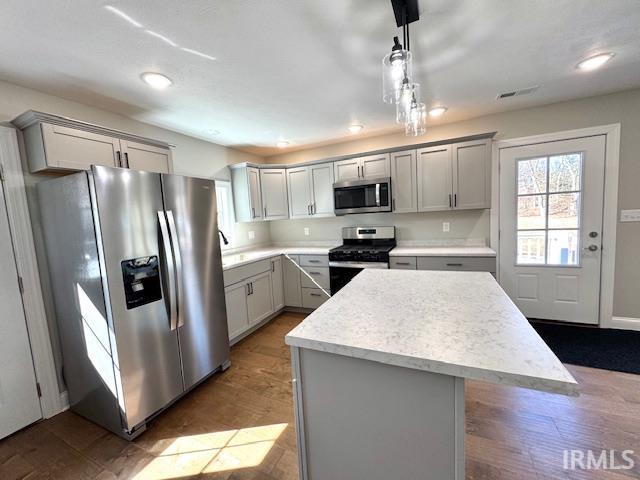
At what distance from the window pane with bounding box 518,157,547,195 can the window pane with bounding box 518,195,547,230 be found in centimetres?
9

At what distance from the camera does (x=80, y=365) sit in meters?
1.88

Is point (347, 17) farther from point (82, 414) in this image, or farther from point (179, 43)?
point (82, 414)

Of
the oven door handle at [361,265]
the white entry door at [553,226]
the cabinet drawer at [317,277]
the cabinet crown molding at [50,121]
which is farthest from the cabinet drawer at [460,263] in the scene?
the cabinet crown molding at [50,121]

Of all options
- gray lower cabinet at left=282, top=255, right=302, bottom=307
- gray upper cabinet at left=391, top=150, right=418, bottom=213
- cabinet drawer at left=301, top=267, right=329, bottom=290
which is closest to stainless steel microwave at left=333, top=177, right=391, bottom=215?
gray upper cabinet at left=391, top=150, right=418, bottom=213

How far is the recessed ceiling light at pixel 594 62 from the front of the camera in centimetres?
188

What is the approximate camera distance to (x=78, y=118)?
7.04 ft

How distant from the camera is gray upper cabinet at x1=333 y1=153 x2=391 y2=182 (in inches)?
131

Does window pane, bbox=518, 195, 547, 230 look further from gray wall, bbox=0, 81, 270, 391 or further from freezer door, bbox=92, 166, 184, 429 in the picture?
gray wall, bbox=0, 81, 270, 391

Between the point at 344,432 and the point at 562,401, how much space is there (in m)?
1.87

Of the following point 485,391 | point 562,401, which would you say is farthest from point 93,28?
point 562,401

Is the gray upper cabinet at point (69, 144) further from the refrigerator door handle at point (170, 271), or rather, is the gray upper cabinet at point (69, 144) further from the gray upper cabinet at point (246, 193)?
the gray upper cabinet at point (246, 193)

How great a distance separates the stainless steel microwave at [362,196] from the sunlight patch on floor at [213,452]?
7.97 feet

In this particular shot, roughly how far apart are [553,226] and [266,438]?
3477mm

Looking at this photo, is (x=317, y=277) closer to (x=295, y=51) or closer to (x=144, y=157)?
(x=144, y=157)
